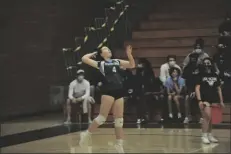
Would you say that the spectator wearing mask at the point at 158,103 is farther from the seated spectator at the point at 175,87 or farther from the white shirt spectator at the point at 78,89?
the white shirt spectator at the point at 78,89

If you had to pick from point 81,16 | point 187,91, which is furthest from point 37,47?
point 187,91

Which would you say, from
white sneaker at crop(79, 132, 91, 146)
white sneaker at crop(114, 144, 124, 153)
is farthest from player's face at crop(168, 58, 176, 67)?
white sneaker at crop(114, 144, 124, 153)

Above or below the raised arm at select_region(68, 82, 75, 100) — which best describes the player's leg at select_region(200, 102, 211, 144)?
below

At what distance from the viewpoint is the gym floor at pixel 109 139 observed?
9727 mm

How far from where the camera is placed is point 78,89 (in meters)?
15.0

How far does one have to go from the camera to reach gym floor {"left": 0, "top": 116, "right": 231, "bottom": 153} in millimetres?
9727

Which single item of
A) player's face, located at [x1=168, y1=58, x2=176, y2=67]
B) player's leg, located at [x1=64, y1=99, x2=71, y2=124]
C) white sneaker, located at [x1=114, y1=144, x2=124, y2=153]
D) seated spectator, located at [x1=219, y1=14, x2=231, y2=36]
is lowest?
white sneaker, located at [x1=114, y1=144, x2=124, y2=153]

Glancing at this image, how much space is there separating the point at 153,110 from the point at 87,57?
4.72 meters

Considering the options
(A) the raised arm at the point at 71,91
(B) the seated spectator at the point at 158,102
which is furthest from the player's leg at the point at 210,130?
(A) the raised arm at the point at 71,91

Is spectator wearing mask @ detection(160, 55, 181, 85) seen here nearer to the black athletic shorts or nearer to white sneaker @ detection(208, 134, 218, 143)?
white sneaker @ detection(208, 134, 218, 143)

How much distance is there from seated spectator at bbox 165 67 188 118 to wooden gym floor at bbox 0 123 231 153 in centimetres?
77

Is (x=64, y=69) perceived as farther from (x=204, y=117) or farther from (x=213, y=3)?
(x=204, y=117)

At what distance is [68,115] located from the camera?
14.9 meters

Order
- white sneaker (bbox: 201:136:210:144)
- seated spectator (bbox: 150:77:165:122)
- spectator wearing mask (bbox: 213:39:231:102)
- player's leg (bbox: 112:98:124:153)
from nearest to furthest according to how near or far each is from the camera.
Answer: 1. player's leg (bbox: 112:98:124:153)
2. white sneaker (bbox: 201:136:210:144)
3. spectator wearing mask (bbox: 213:39:231:102)
4. seated spectator (bbox: 150:77:165:122)
